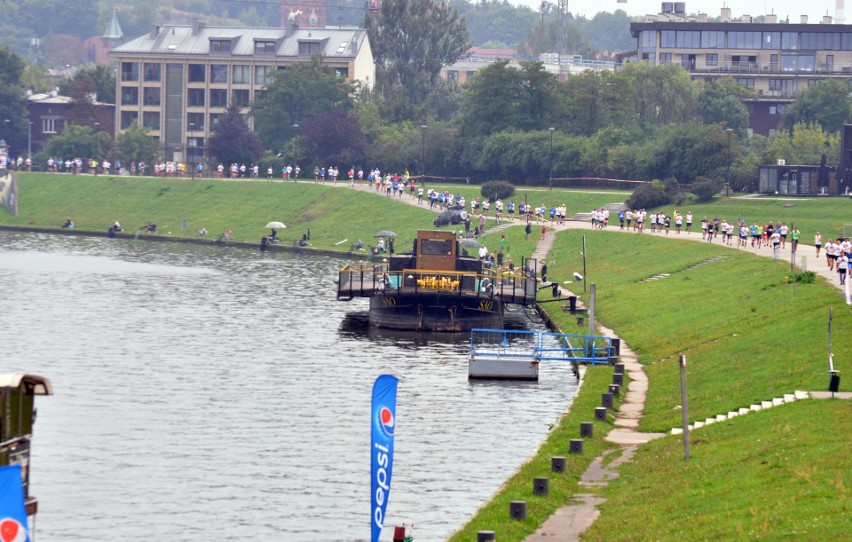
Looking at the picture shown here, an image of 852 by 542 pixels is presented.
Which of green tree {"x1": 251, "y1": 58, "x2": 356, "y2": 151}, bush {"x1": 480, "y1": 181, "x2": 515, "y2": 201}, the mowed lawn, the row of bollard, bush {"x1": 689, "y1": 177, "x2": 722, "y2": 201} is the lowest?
the row of bollard

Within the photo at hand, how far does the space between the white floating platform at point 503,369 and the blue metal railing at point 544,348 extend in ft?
1.60

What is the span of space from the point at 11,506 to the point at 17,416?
12435mm

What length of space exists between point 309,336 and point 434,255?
9344mm

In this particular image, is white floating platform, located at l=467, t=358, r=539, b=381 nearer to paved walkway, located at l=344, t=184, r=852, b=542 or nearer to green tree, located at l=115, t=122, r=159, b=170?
paved walkway, located at l=344, t=184, r=852, b=542

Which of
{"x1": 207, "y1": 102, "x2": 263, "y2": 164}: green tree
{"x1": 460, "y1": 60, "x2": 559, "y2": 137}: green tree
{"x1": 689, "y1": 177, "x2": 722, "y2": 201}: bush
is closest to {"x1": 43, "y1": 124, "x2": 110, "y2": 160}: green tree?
{"x1": 207, "y1": 102, "x2": 263, "y2": 164}: green tree

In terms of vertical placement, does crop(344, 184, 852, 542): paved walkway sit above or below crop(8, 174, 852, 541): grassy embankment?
below

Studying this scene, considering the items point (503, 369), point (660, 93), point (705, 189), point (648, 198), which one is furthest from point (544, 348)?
point (660, 93)

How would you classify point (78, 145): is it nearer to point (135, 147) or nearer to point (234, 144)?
point (135, 147)

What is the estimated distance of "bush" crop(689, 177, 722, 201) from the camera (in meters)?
135

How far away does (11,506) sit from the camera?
950 inches

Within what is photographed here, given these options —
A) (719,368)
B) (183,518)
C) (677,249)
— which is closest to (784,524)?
(183,518)

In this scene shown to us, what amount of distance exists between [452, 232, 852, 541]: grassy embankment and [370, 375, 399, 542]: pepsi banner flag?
248 inches

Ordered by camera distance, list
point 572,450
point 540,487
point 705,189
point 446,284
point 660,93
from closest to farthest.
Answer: point 540,487, point 572,450, point 446,284, point 705,189, point 660,93

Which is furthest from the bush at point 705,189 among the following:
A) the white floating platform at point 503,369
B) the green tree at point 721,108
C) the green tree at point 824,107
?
the white floating platform at point 503,369
